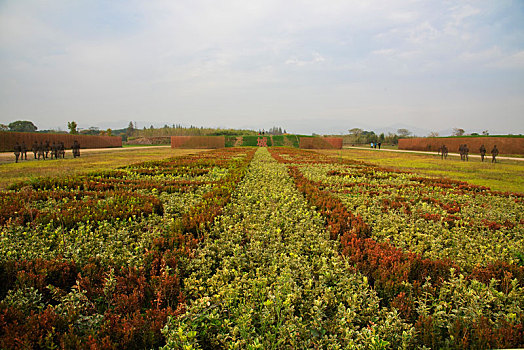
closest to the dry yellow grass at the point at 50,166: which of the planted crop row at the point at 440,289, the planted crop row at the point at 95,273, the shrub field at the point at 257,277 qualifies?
the shrub field at the point at 257,277

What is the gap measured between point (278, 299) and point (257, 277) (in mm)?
488

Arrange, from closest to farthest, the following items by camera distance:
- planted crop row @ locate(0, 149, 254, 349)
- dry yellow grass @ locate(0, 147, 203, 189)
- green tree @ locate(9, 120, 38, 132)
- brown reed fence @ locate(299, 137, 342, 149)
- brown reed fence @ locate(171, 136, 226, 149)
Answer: planted crop row @ locate(0, 149, 254, 349) < dry yellow grass @ locate(0, 147, 203, 189) < brown reed fence @ locate(171, 136, 226, 149) < brown reed fence @ locate(299, 137, 342, 149) < green tree @ locate(9, 120, 38, 132)

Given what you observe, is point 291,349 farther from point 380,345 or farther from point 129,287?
point 129,287

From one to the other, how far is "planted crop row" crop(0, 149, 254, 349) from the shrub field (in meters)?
0.01

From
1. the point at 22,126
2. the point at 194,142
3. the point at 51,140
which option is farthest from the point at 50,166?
the point at 22,126

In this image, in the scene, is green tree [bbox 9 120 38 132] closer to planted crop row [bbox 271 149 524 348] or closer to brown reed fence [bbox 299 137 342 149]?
brown reed fence [bbox 299 137 342 149]

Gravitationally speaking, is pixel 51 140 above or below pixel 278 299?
above

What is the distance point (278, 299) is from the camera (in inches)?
90.1

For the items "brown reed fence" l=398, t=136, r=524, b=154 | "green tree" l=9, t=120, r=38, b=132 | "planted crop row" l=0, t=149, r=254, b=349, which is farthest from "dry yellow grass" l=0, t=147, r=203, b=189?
"green tree" l=9, t=120, r=38, b=132

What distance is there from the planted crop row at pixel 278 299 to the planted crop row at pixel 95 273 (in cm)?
25

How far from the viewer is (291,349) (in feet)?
6.15

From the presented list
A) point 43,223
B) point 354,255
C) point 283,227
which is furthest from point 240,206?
point 43,223

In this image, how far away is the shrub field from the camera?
1950 mm

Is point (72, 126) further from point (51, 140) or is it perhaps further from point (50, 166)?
point (50, 166)
